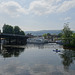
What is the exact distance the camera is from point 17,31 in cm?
14788

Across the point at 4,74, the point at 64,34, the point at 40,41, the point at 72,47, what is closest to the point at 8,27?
the point at 40,41

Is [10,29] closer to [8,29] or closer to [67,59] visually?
[8,29]

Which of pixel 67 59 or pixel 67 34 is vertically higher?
pixel 67 34

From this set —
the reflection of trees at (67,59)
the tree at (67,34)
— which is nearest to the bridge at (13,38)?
the tree at (67,34)

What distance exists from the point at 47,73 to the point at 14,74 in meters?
8.61

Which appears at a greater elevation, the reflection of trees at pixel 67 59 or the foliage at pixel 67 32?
the foliage at pixel 67 32

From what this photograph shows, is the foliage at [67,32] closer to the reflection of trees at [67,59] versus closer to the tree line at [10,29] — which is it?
the reflection of trees at [67,59]

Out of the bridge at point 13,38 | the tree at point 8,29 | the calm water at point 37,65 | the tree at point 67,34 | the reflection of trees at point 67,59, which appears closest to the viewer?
the calm water at point 37,65

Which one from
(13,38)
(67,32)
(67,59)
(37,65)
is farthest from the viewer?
(13,38)

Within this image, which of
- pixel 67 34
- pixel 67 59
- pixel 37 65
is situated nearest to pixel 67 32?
pixel 67 34

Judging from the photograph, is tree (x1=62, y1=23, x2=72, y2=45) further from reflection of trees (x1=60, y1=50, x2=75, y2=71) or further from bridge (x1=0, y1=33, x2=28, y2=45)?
Answer: bridge (x1=0, y1=33, x2=28, y2=45)

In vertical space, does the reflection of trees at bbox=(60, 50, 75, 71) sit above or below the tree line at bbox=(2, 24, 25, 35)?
below

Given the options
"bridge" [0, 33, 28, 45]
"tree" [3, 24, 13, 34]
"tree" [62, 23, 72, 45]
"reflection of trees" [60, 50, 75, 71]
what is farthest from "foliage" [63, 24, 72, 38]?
"tree" [3, 24, 13, 34]

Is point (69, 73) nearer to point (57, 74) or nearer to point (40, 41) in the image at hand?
point (57, 74)
